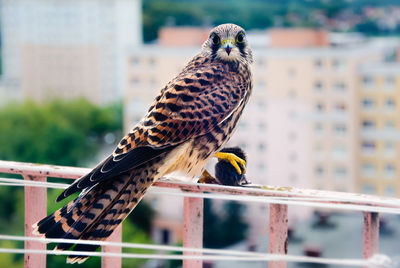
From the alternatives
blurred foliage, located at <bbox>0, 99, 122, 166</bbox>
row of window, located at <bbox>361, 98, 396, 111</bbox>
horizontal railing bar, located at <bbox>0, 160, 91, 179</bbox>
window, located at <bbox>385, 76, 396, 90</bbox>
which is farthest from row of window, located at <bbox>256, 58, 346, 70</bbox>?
horizontal railing bar, located at <bbox>0, 160, 91, 179</bbox>

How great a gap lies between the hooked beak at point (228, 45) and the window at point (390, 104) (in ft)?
96.0

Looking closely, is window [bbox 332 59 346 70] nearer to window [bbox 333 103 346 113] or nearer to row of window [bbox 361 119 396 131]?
window [bbox 333 103 346 113]

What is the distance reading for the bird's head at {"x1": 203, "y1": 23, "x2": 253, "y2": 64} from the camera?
2.13 m

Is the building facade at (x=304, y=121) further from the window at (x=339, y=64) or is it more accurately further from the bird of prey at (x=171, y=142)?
the bird of prey at (x=171, y=142)

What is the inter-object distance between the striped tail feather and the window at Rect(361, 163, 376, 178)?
3061 cm

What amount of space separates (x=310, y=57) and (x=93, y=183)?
29.3 metres

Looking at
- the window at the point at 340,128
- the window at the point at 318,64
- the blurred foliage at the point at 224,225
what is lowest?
the blurred foliage at the point at 224,225

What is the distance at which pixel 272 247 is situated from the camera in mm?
1429

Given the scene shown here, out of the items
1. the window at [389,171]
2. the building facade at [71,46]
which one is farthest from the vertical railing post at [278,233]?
the building facade at [71,46]

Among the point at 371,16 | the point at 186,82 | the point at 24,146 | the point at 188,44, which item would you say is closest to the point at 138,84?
the point at 188,44

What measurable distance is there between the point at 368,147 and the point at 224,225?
7934 mm

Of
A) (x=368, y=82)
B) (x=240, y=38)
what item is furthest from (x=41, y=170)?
(x=368, y=82)

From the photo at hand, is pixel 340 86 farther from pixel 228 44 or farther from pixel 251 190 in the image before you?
pixel 251 190

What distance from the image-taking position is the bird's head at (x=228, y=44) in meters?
2.13
